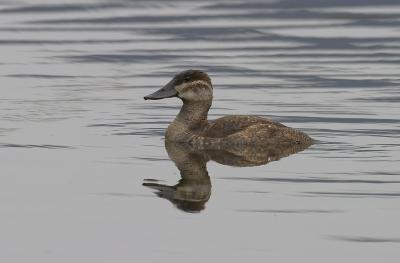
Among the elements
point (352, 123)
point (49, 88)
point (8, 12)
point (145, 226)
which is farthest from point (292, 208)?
point (8, 12)

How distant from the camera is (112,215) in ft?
42.7

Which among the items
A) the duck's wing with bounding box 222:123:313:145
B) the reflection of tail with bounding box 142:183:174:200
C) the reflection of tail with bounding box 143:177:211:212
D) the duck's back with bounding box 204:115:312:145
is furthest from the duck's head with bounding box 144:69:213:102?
the reflection of tail with bounding box 142:183:174:200

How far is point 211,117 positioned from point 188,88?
73.3 inches

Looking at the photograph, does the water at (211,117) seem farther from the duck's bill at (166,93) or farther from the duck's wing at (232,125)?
the duck's wing at (232,125)

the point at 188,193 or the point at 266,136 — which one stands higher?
the point at 188,193

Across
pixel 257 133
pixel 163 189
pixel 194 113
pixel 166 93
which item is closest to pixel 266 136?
pixel 257 133

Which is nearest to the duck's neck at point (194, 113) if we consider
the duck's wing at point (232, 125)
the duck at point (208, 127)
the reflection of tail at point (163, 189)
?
the duck at point (208, 127)

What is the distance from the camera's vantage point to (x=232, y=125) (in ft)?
57.7

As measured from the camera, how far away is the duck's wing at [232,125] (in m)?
17.5

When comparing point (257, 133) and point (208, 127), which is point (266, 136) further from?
point (208, 127)

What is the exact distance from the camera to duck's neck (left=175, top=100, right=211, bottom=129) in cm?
1811

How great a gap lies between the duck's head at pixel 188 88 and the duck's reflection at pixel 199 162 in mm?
649

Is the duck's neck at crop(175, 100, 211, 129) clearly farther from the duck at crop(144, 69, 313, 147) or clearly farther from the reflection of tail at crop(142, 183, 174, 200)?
the reflection of tail at crop(142, 183, 174, 200)

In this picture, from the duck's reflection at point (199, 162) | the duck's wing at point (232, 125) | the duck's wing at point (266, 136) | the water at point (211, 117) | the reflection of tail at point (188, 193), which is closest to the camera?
the water at point (211, 117)
